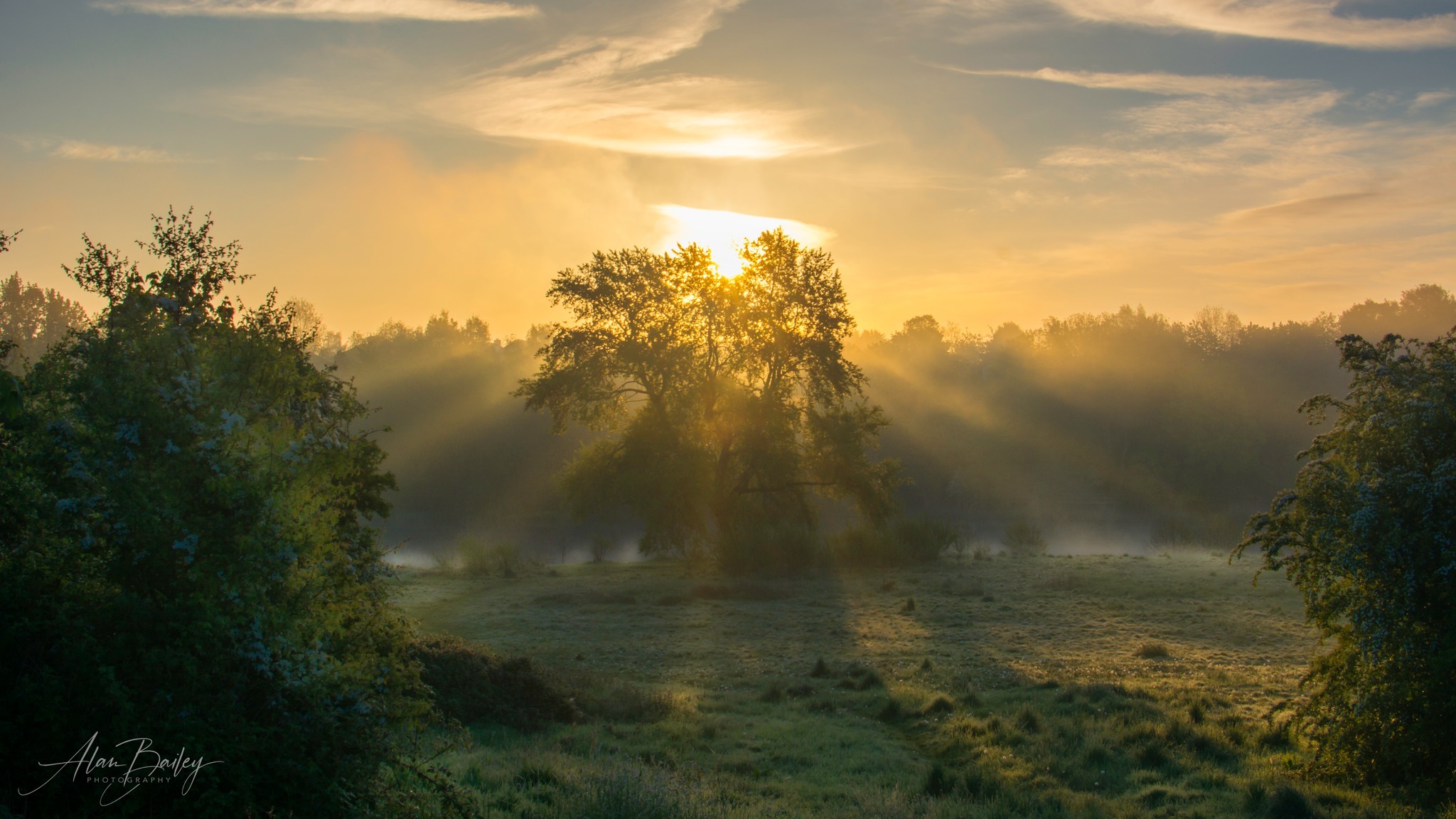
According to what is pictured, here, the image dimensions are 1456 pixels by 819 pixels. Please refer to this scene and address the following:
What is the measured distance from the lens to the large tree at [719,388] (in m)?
31.7

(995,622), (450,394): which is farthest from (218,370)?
(450,394)

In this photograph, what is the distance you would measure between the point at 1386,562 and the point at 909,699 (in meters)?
6.62

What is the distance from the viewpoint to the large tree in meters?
31.7

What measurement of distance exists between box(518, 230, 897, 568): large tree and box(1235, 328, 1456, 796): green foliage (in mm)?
22847

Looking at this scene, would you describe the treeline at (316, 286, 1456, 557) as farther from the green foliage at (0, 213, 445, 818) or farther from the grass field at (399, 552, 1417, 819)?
the green foliage at (0, 213, 445, 818)

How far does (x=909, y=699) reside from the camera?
42.7 ft

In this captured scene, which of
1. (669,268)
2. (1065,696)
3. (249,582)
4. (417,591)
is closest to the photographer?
(249,582)

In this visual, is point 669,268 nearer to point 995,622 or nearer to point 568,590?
point 568,590

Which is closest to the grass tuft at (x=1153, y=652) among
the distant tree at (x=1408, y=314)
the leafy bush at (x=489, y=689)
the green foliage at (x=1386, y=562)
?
the green foliage at (x=1386, y=562)

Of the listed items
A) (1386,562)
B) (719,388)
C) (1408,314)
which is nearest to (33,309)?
(719,388)

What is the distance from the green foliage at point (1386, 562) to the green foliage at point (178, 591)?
8.76 meters

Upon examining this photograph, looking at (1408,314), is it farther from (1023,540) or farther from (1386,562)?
(1386,562)

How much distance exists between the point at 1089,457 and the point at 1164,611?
5647cm

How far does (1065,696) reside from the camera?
12.6 m
